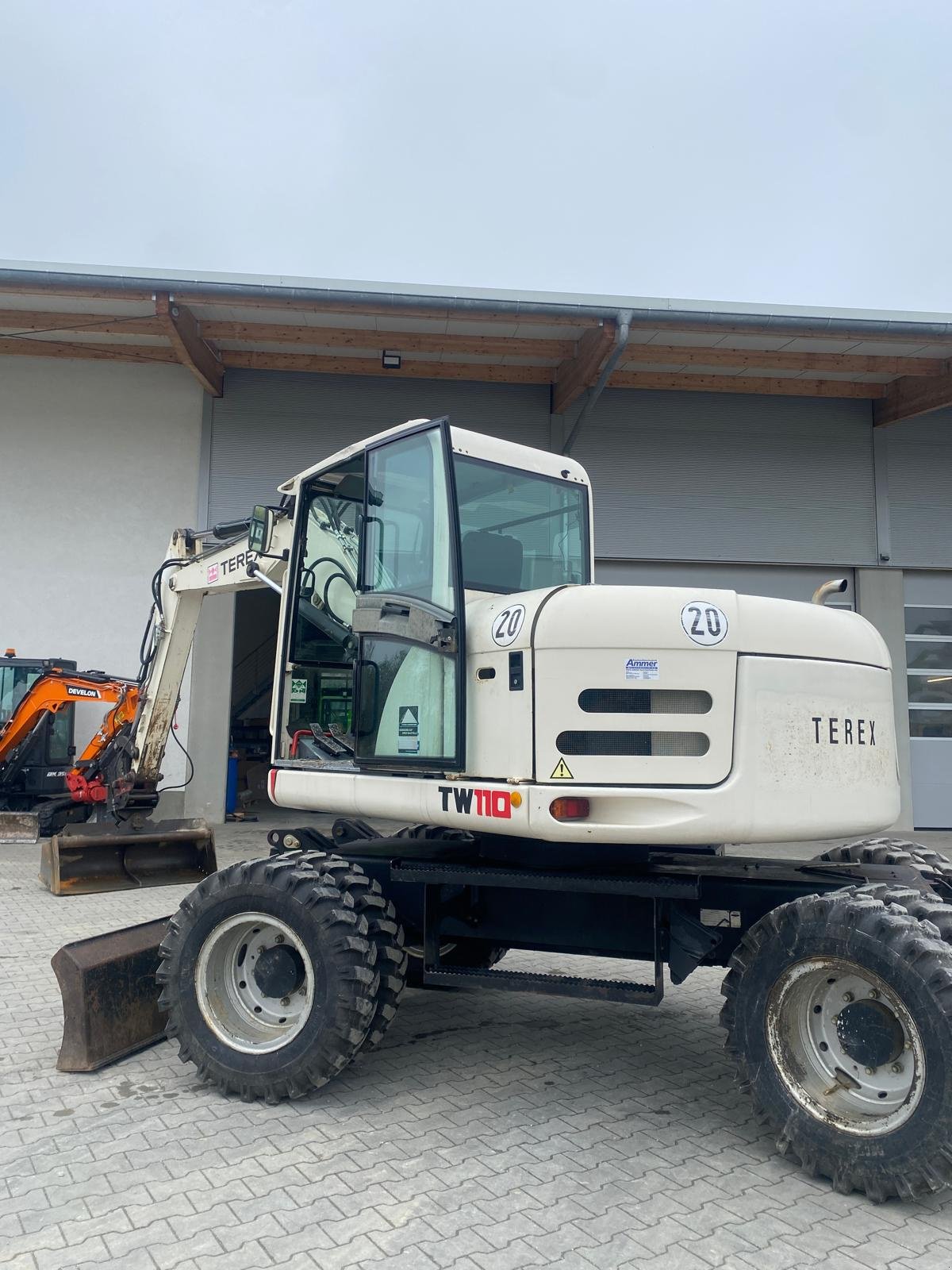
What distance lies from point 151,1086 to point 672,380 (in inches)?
457

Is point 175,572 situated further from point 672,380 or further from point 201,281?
point 672,380

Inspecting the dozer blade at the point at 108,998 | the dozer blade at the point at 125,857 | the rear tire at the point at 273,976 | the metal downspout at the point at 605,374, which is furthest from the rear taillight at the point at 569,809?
the metal downspout at the point at 605,374

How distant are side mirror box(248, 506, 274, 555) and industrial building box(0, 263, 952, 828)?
804cm

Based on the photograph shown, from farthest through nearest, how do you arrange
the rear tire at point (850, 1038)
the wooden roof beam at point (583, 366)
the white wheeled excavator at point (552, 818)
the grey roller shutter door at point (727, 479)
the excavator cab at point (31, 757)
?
1. the grey roller shutter door at point (727, 479)
2. the excavator cab at point (31, 757)
3. the wooden roof beam at point (583, 366)
4. the white wheeled excavator at point (552, 818)
5. the rear tire at point (850, 1038)

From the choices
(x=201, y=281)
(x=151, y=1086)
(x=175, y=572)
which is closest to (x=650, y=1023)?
(x=151, y=1086)

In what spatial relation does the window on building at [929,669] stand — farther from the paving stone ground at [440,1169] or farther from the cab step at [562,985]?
the cab step at [562,985]

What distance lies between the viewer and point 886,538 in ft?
46.1

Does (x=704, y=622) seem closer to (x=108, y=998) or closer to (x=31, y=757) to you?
(x=108, y=998)

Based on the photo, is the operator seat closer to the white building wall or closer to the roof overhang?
the roof overhang

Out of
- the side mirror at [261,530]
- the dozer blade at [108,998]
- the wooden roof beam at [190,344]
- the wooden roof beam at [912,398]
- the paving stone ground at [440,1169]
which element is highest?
the wooden roof beam at [190,344]

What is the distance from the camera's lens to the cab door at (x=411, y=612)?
163 inches

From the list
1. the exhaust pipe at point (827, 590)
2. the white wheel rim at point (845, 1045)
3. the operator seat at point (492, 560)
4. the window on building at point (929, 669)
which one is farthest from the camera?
the window on building at point (929, 669)

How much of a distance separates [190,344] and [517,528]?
896cm

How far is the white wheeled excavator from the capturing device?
11.5 feet
